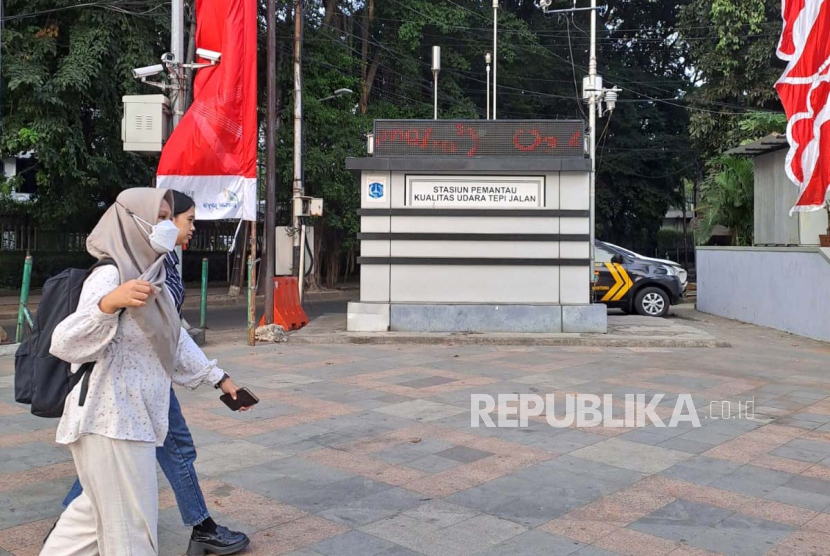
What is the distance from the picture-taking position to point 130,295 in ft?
9.32

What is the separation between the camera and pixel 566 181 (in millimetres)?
12930

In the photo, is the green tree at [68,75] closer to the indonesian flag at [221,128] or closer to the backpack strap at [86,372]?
the indonesian flag at [221,128]

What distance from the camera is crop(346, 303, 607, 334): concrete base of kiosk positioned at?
508 inches

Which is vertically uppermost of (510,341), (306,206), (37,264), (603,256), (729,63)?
(729,63)

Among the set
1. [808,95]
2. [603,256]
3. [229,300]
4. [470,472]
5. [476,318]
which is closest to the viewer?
[470,472]

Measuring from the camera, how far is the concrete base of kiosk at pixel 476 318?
42.3ft

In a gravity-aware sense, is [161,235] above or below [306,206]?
below

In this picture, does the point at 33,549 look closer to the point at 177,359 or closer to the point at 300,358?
the point at 177,359

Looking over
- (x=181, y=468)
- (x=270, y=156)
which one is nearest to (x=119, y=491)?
(x=181, y=468)

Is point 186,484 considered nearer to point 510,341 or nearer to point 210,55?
point 510,341

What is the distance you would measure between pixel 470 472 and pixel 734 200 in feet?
52.3

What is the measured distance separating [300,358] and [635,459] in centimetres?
586

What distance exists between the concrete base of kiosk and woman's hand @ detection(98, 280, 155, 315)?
10.1m

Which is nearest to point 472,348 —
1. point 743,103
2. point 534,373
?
point 534,373
